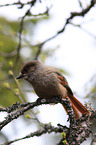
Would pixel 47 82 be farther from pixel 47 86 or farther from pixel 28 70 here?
pixel 28 70

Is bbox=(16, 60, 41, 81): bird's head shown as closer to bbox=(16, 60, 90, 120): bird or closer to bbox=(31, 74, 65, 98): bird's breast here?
bbox=(16, 60, 90, 120): bird

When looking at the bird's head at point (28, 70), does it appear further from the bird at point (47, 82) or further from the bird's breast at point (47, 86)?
the bird's breast at point (47, 86)

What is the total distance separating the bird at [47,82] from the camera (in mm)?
4406

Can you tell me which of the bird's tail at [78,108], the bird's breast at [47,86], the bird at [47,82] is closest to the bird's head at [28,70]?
the bird at [47,82]

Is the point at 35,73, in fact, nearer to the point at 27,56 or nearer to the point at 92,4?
the point at 92,4

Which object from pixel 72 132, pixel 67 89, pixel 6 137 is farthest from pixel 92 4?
pixel 6 137

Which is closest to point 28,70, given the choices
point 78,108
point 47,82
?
point 47,82

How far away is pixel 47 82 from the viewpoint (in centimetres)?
450

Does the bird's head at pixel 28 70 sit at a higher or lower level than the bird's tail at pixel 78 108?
higher

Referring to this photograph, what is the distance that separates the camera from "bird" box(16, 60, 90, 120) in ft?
14.5

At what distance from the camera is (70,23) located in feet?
18.5

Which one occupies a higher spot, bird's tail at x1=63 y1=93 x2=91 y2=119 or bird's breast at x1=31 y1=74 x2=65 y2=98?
bird's breast at x1=31 y1=74 x2=65 y2=98

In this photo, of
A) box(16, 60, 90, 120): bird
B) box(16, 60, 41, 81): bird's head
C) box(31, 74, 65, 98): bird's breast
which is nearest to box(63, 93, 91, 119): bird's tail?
box(16, 60, 90, 120): bird

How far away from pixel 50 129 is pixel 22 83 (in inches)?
204
